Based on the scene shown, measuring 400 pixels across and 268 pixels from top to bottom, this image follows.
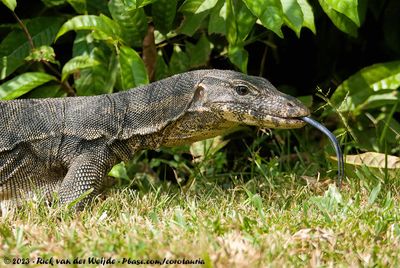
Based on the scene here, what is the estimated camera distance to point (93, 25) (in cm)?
584

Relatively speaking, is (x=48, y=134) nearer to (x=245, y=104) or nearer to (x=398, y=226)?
(x=245, y=104)

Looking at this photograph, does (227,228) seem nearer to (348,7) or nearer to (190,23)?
(348,7)

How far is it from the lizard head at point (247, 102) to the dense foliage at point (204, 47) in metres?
0.40

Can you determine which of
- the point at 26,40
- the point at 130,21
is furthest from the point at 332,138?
the point at 26,40

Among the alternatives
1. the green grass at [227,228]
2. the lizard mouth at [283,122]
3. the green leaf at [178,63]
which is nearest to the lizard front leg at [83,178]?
the green grass at [227,228]

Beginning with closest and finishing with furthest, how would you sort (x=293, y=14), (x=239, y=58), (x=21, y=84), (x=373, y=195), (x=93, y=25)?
(x=373, y=195), (x=293, y=14), (x=93, y=25), (x=239, y=58), (x=21, y=84)

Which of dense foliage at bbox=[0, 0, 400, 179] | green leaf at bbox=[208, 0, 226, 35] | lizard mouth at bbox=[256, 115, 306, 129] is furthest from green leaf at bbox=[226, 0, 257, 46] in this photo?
lizard mouth at bbox=[256, 115, 306, 129]

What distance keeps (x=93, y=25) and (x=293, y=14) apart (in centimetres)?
164

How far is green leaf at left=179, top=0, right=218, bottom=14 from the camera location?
564cm

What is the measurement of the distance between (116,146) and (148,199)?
42 cm

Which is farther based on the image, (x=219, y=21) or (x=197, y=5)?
(x=219, y=21)

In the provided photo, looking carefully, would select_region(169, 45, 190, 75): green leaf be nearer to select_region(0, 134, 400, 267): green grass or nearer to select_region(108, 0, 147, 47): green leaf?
select_region(108, 0, 147, 47): green leaf

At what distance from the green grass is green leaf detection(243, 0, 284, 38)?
3.53 feet

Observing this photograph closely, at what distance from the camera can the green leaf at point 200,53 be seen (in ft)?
21.7
